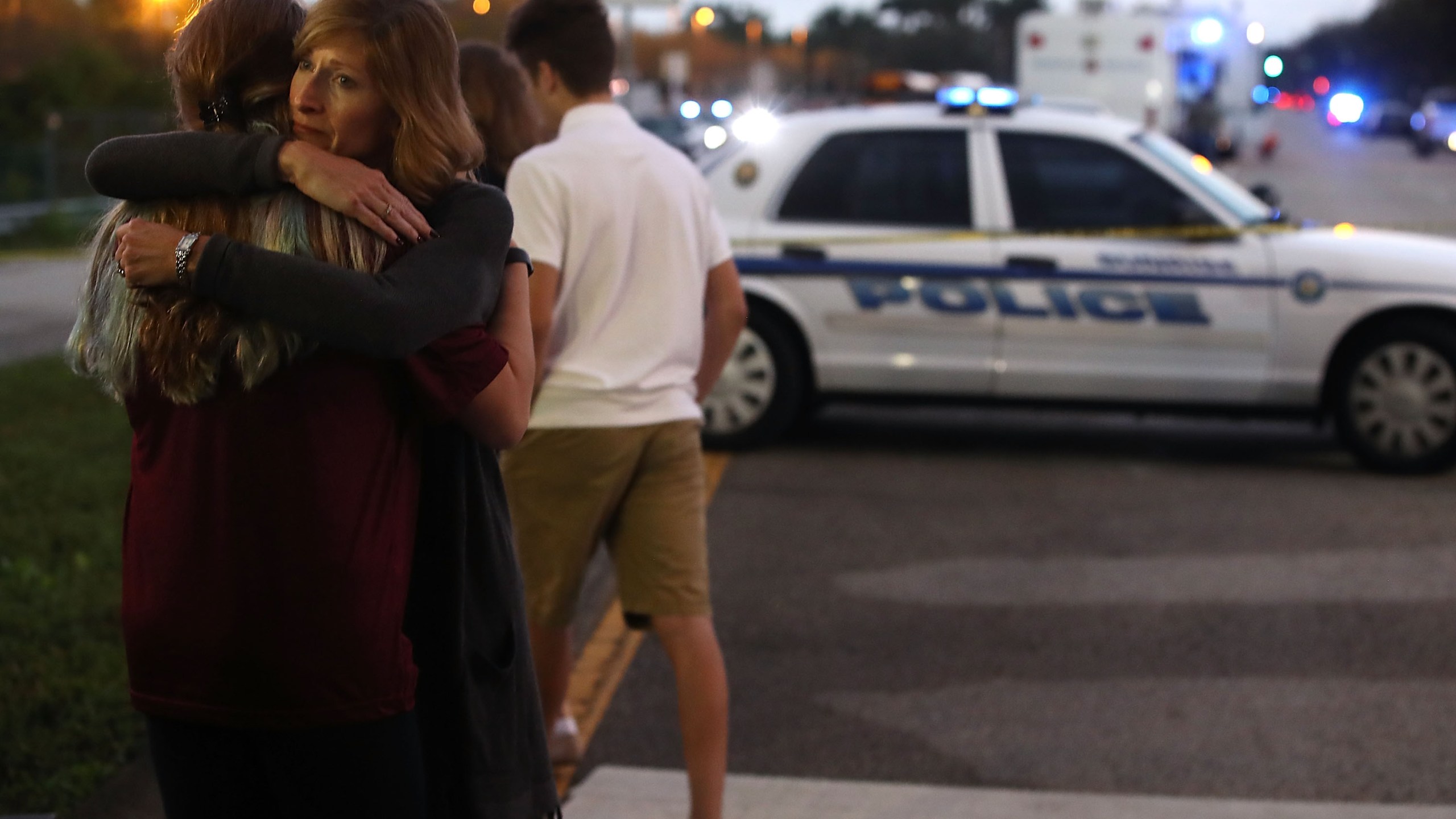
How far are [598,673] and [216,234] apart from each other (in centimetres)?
345

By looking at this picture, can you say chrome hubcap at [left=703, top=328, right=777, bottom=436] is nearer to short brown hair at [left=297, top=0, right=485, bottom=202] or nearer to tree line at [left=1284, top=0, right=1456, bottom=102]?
short brown hair at [left=297, top=0, right=485, bottom=202]

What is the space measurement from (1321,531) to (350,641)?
19.1 ft

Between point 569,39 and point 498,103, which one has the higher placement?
point 569,39

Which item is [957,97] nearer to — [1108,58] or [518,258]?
[518,258]

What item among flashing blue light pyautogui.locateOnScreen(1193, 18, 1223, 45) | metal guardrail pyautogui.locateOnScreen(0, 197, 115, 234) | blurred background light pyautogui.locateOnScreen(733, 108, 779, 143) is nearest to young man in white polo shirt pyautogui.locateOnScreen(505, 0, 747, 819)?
blurred background light pyautogui.locateOnScreen(733, 108, 779, 143)

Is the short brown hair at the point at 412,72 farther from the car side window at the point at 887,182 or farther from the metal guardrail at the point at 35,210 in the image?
the metal guardrail at the point at 35,210

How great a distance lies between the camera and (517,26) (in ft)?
12.9

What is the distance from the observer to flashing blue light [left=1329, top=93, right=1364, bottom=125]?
1336 cm

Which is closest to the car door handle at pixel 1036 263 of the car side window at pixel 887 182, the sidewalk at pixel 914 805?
the car side window at pixel 887 182

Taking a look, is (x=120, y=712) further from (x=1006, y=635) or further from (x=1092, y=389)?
(x=1092, y=389)

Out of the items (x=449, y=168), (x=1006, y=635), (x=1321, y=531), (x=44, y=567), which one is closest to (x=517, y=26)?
(x=449, y=168)

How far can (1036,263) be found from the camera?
329 inches

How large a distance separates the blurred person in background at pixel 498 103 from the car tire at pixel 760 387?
14.3 feet

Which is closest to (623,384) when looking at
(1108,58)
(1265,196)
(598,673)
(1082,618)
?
(598,673)
